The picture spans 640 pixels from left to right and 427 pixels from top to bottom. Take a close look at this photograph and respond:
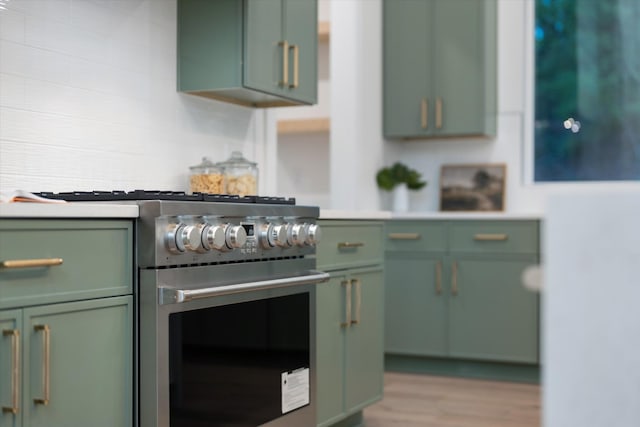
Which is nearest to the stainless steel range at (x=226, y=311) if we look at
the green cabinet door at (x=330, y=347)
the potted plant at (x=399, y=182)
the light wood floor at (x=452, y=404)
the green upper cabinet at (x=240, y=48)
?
the green cabinet door at (x=330, y=347)

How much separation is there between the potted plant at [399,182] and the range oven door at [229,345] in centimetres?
212

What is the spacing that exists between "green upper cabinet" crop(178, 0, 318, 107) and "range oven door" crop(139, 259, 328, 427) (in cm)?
81

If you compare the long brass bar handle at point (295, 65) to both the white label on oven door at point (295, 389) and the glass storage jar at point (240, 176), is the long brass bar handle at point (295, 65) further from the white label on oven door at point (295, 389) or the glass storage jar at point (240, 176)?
the white label on oven door at point (295, 389)

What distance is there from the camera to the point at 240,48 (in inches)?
125

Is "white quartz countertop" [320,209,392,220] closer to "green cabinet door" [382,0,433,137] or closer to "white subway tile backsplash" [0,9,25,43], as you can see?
"white subway tile backsplash" [0,9,25,43]

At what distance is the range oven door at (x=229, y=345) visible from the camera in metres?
2.11

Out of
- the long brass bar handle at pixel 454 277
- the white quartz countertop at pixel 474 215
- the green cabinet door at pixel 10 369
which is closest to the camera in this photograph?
the green cabinet door at pixel 10 369

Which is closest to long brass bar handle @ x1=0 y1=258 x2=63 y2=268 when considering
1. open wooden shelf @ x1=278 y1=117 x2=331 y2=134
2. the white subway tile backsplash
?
the white subway tile backsplash

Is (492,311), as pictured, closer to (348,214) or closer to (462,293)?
(462,293)

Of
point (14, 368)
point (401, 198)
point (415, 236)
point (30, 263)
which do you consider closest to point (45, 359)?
point (14, 368)

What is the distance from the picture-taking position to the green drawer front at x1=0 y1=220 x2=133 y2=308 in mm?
1756

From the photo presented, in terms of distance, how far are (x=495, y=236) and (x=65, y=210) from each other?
3.02 meters

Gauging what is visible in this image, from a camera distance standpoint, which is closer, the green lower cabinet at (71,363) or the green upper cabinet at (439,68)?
the green lower cabinet at (71,363)

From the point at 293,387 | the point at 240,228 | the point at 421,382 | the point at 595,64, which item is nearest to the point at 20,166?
the point at 240,228
